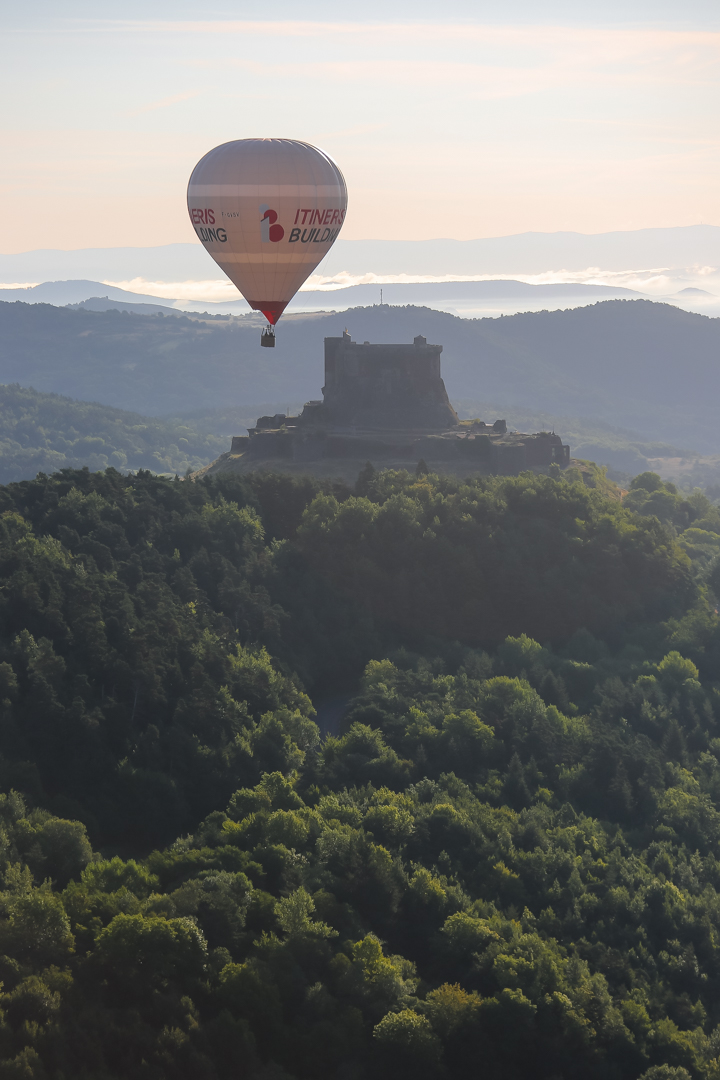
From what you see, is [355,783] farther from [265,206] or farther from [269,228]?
[265,206]

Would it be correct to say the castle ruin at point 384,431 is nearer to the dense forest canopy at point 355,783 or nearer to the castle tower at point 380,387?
the castle tower at point 380,387

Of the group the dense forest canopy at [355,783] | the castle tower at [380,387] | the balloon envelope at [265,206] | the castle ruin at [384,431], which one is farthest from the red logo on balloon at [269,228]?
the castle tower at [380,387]

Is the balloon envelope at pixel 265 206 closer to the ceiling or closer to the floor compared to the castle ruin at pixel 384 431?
closer to the ceiling

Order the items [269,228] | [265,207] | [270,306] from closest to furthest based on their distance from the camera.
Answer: [265,207]
[269,228]
[270,306]

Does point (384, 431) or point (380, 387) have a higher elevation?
point (380, 387)

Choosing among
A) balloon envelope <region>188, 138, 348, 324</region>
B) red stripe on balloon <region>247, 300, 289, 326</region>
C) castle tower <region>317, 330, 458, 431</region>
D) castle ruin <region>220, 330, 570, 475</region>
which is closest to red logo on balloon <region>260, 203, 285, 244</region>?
balloon envelope <region>188, 138, 348, 324</region>

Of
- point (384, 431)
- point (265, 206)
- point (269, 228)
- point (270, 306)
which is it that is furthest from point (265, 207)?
point (384, 431)

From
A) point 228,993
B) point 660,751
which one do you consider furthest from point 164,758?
point 660,751
